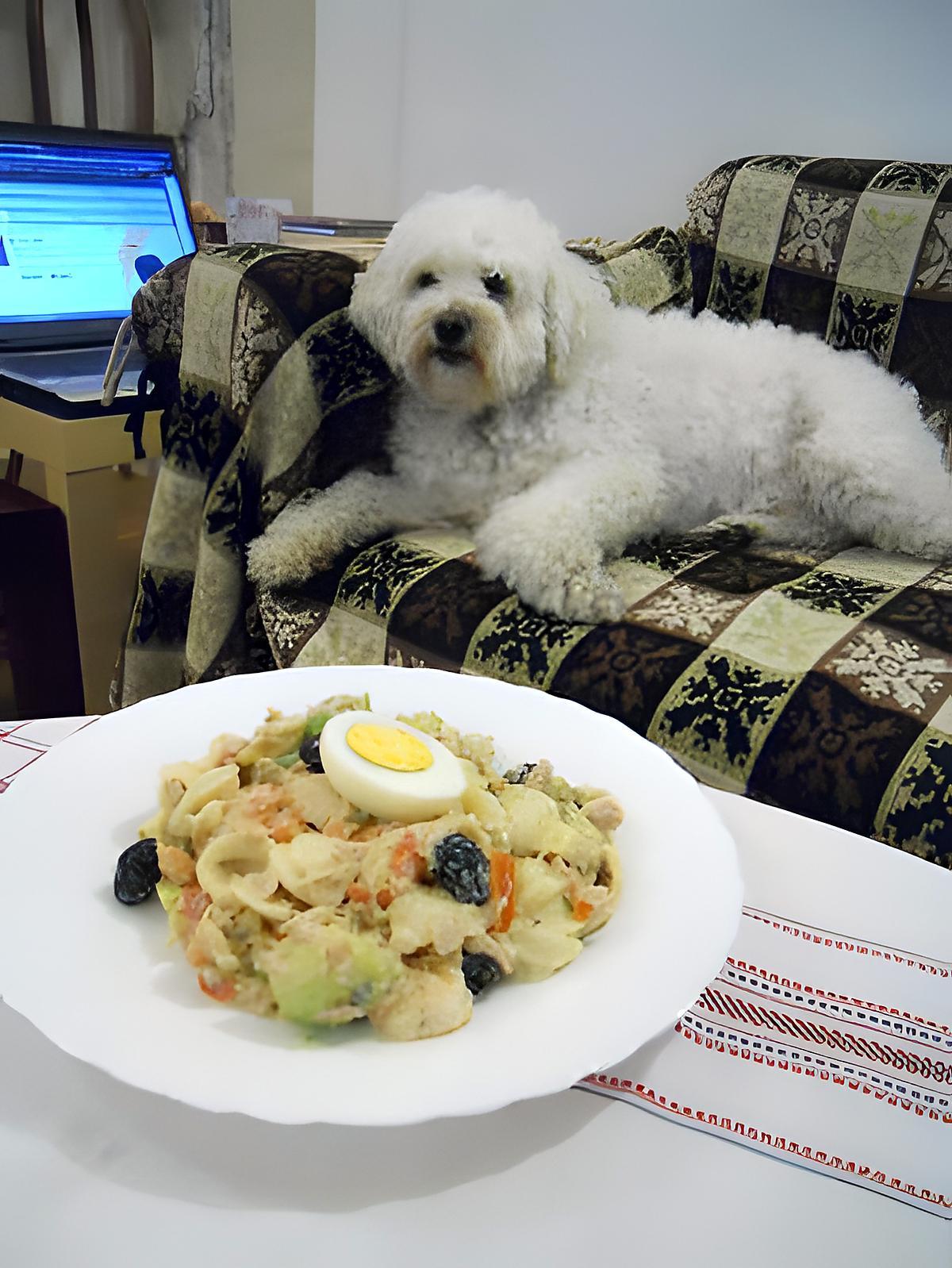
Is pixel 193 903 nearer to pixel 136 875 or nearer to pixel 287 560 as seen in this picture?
pixel 136 875

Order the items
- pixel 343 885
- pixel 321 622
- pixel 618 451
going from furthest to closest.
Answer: pixel 618 451, pixel 321 622, pixel 343 885

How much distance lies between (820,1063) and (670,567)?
104 centimetres

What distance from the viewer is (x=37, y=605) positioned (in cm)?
192

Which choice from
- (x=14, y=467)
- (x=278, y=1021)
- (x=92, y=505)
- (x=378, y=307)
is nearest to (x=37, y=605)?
(x=92, y=505)

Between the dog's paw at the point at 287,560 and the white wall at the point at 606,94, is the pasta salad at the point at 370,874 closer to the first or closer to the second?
the dog's paw at the point at 287,560

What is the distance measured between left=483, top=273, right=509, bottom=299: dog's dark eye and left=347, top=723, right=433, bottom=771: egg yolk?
3.57 feet

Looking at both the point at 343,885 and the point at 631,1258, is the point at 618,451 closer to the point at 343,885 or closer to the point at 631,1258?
the point at 343,885

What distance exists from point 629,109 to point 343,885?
265cm

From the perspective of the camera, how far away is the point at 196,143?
3234mm

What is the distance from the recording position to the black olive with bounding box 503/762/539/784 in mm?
723

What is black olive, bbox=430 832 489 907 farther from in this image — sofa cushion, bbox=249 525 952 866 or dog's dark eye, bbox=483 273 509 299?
dog's dark eye, bbox=483 273 509 299

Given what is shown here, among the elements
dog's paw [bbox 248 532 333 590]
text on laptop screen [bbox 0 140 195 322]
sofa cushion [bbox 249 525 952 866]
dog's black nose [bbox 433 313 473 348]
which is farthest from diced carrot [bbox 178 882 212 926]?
text on laptop screen [bbox 0 140 195 322]

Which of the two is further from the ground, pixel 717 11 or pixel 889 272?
pixel 717 11

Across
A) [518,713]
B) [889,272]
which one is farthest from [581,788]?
→ [889,272]
